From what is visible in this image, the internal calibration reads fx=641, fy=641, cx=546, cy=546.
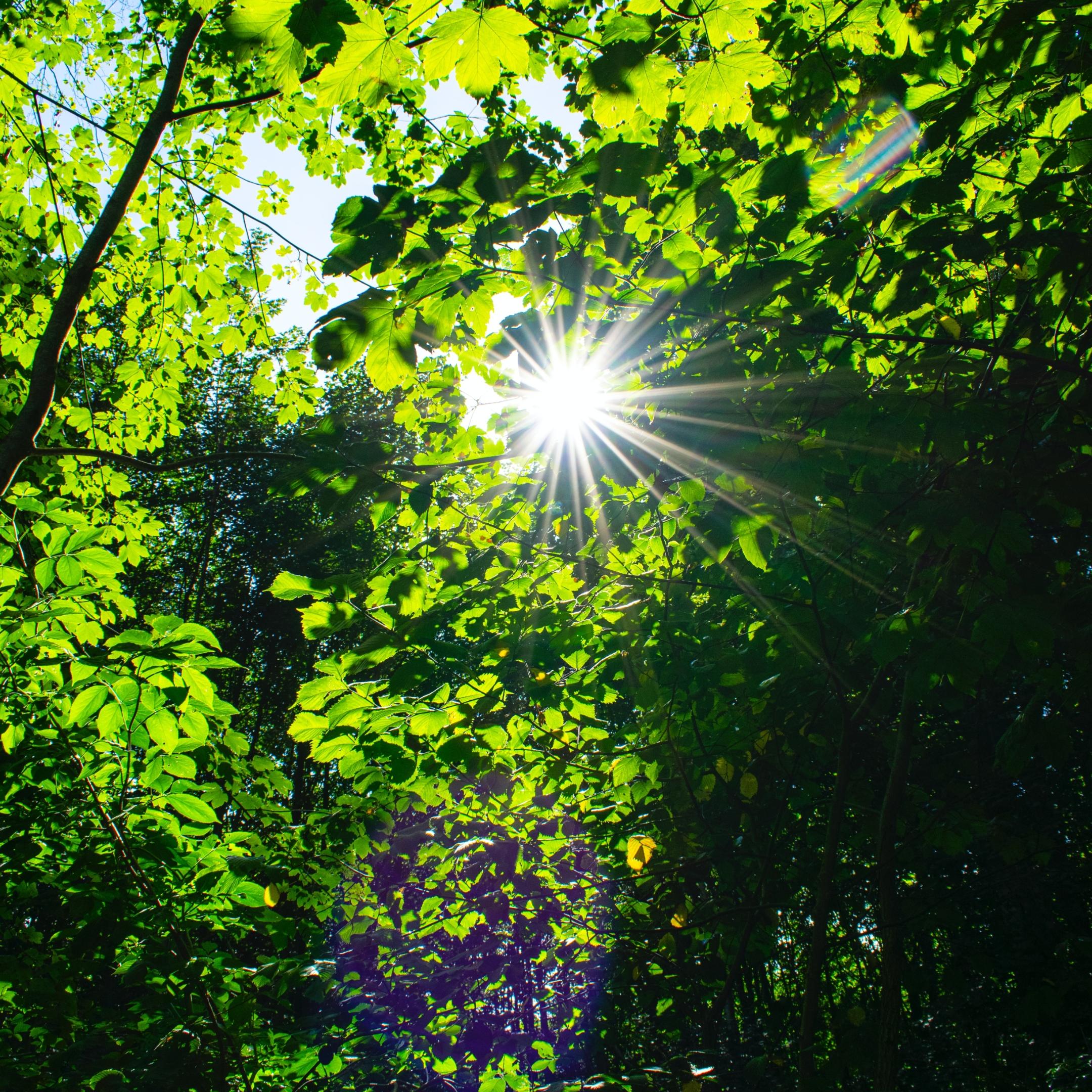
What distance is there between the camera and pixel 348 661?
1822mm

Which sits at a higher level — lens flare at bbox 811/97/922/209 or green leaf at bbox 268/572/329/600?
lens flare at bbox 811/97/922/209

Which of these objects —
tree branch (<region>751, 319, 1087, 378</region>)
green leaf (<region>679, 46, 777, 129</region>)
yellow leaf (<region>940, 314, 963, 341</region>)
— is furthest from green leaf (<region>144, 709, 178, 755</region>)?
yellow leaf (<region>940, 314, 963, 341</region>)

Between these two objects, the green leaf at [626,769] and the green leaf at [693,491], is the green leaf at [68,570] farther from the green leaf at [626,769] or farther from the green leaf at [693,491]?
the green leaf at [626,769]

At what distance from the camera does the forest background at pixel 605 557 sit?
63.4 inches

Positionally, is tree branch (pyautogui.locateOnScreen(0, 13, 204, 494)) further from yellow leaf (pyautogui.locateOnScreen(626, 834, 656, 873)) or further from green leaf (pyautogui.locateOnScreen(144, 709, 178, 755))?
yellow leaf (pyautogui.locateOnScreen(626, 834, 656, 873))

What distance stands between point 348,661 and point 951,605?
6.68 feet

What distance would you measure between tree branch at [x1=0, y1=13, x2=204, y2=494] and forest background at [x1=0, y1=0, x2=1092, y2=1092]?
15 mm

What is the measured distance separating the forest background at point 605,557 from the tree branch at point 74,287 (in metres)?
0.01

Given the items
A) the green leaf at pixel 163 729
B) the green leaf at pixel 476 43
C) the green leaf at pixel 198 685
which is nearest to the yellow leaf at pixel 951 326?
the green leaf at pixel 476 43

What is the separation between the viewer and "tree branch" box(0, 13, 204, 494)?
1.84 m

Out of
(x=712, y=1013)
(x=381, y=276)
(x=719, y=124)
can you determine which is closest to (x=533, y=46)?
(x=719, y=124)

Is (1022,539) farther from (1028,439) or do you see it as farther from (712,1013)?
(712,1013)

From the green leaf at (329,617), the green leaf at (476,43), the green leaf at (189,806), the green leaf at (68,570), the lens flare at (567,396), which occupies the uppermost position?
the lens flare at (567,396)

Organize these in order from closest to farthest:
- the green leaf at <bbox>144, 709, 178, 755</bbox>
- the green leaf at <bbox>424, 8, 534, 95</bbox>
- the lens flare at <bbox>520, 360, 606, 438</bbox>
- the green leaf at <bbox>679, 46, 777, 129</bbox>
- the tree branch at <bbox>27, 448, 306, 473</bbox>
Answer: the green leaf at <bbox>424, 8, 534, 95</bbox> → the green leaf at <bbox>679, 46, 777, 129</bbox> → the green leaf at <bbox>144, 709, 178, 755</bbox> → the tree branch at <bbox>27, 448, 306, 473</bbox> → the lens flare at <bbox>520, 360, 606, 438</bbox>
